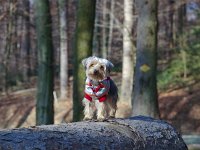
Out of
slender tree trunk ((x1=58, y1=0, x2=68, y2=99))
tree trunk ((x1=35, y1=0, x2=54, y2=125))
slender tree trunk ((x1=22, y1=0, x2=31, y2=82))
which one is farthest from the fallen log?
slender tree trunk ((x1=22, y1=0, x2=31, y2=82))

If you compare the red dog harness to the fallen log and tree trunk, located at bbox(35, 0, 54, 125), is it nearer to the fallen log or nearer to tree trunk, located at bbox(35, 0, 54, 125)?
the fallen log

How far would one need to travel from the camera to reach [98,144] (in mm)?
5492

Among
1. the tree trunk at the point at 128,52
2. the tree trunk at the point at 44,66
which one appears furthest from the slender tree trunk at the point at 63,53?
the tree trunk at the point at 44,66

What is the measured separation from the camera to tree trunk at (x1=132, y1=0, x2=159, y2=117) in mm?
11703

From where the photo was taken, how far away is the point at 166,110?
2206 centimetres

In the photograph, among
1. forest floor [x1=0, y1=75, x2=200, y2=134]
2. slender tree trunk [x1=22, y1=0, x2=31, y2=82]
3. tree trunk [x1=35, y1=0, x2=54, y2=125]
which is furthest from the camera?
slender tree trunk [x1=22, y1=0, x2=31, y2=82]

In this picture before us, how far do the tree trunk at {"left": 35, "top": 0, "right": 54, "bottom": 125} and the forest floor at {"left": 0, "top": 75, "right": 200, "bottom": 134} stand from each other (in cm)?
676

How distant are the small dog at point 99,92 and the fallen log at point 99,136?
1.41 ft

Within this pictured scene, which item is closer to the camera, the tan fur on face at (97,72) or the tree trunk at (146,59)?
the tan fur on face at (97,72)

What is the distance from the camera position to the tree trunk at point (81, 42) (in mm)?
12109

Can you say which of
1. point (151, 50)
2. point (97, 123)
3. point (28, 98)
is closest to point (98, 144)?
point (97, 123)

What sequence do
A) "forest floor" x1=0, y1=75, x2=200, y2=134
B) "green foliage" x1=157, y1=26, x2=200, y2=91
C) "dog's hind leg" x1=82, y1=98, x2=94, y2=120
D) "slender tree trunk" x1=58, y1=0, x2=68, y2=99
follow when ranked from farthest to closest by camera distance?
1. "slender tree trunk" x1=58, y1=0, x2=68, y2=99
2. "green foliage" x1=157, y1=26, x2=200, y2=91
3. "forest floor" x1=0, y1=75, x2=200, y2=134
4. "dog's hind leg" x1=82, y1=98, x2=94, y2=120

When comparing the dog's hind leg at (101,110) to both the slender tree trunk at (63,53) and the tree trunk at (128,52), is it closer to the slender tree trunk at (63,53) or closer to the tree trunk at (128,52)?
the tree trunk at (128,52)

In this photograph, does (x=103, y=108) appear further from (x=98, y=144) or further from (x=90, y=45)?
(x=90, y=45)
